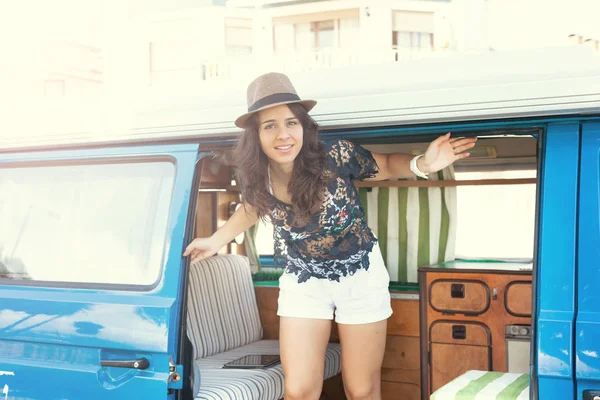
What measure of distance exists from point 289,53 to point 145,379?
2386 centimetres

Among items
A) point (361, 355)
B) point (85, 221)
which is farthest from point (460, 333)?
point (85, 221)

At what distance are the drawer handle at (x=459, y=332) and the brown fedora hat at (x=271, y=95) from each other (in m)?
1.77

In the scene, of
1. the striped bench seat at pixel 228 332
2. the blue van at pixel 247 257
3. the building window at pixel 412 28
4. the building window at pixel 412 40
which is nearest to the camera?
the blue van at pixel 247 257

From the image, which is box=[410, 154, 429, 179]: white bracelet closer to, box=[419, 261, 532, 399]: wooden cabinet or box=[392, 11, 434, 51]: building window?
→ box=[419, 261, 532, 399]: wooden cabinet

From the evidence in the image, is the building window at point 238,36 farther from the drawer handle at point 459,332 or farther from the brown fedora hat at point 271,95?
the brown fedora hat at point 271,95

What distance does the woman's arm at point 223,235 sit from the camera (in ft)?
9.74

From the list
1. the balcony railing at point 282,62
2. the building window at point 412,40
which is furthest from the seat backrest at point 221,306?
the building window at point 412,40

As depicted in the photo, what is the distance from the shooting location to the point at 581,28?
53.1ft

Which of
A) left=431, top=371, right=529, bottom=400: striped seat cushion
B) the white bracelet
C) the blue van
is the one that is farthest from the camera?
the white bracelet

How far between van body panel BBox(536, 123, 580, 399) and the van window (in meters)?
1.40

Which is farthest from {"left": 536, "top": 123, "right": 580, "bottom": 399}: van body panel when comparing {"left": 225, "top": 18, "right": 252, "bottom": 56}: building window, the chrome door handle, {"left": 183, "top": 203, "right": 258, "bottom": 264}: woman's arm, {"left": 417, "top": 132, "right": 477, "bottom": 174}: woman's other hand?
{"left": 225, "top": 18, "right": 252, "bottom": 56}: building window

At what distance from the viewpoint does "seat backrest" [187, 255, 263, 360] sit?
3846 mm

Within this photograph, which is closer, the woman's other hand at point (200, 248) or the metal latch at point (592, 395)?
the metal latch at point (592, 395)

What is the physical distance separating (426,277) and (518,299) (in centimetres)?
48
